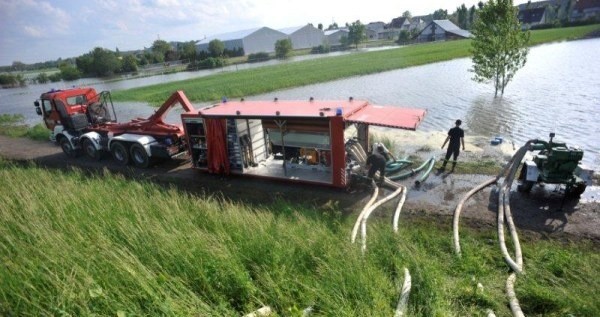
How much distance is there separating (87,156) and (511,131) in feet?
65.7

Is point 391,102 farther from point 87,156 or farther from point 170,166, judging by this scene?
point 87,156

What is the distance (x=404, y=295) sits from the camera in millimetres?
4902

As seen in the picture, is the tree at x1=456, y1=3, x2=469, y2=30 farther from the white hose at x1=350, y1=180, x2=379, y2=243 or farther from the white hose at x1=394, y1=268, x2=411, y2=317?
the white hose at x1=394, y1=268, x2=411, y2=317

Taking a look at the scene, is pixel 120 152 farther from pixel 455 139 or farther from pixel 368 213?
pixel 455 139

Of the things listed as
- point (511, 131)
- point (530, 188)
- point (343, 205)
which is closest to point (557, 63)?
point (511, 131)

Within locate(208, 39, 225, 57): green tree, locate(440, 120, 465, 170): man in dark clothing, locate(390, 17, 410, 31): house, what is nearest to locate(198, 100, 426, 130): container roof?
locate(440, 120, 465, 170): man in dark clothing

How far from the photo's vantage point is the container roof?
9.41 m

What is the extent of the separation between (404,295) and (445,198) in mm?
5727

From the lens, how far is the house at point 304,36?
4754 inches

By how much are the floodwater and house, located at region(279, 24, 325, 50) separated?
8492 centimetres

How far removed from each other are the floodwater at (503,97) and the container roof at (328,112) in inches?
308

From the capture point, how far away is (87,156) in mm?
16750

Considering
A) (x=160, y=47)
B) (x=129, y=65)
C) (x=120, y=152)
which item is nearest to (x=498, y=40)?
(x=120, y=152)

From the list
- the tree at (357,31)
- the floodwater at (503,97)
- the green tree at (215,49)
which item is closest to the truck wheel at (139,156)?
the floodwater at (503,97)
